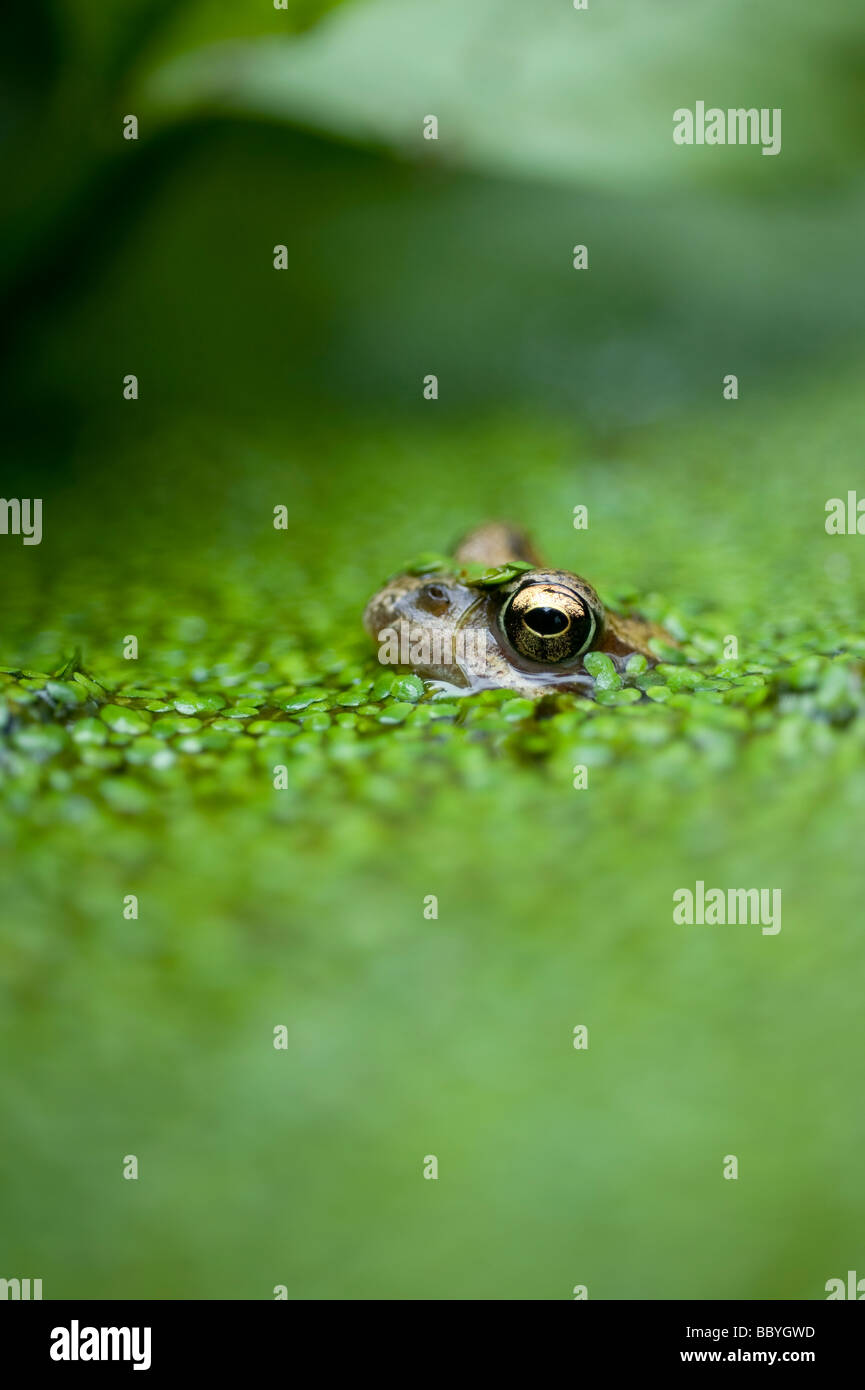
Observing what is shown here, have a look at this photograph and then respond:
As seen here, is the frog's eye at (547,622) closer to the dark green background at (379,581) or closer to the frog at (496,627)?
the frog at (496,627)

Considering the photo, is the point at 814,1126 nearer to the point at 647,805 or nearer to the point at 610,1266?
the point at 610,1266

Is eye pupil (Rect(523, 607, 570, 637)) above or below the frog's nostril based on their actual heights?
below

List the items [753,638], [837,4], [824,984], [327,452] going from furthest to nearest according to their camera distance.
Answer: [327,452] → [837,4] → [753,638] → [824,984]

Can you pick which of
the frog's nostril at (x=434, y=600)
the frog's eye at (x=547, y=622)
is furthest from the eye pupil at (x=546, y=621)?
the frog's nostril at (x=434, y=600)

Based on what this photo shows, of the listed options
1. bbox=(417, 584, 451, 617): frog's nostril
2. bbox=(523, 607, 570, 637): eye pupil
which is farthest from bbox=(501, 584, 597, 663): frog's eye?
bbox=(417, 584, 451, 617): frog's nostril

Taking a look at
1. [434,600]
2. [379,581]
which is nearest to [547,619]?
[434,600]

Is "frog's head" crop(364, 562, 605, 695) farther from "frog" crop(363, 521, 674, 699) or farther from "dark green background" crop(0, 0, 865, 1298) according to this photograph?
"dark green background" crop(0, 0, 865, 1298)

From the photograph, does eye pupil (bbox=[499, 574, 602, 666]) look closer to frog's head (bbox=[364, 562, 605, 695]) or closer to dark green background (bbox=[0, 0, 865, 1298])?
frog's head (bbox=[364, 562, 605, 695])

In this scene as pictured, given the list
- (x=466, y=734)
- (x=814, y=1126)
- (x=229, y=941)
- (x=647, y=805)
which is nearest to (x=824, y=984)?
(x=814, y=1126)

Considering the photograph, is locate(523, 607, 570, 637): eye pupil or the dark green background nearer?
the dark green background
